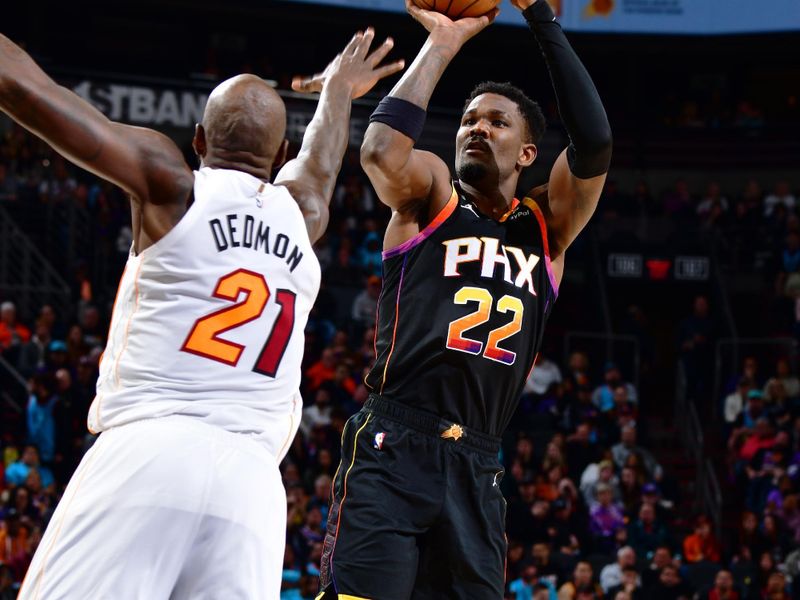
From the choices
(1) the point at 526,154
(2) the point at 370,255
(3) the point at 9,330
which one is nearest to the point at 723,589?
(2) the point at 370,255

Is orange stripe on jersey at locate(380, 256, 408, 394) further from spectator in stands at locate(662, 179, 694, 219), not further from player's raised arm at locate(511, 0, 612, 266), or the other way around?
spectator in stands at locate(662, 179, 694, 219)

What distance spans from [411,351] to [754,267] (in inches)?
666

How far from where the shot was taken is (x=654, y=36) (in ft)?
78.2

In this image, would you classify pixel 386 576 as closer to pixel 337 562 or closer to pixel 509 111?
pixel 337 562

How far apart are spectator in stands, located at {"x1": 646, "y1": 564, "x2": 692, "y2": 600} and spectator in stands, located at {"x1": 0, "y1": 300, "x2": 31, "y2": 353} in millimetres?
7585

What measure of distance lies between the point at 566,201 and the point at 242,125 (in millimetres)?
1974

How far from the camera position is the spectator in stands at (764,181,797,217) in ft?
69.7

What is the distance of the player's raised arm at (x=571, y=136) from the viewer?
5293 millimetres

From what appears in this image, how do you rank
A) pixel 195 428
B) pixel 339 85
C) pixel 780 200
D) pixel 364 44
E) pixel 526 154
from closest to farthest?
pixel 195 428 → pixel 339 85 → pixel 364 44 → pixel 526 154 → pixel 780 200

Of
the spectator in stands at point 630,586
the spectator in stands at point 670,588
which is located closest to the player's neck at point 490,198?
the spectator in stands at point 630,586

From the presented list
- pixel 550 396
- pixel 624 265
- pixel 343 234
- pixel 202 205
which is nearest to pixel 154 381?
pixel 202 205

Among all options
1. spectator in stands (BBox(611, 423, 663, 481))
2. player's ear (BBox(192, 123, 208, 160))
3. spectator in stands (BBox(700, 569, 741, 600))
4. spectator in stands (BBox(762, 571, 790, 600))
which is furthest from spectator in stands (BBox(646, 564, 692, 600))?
player's ear (BBox(192, 123, 208, 160))

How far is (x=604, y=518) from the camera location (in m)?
14.1

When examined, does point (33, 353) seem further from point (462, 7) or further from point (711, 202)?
point (711, 202)
